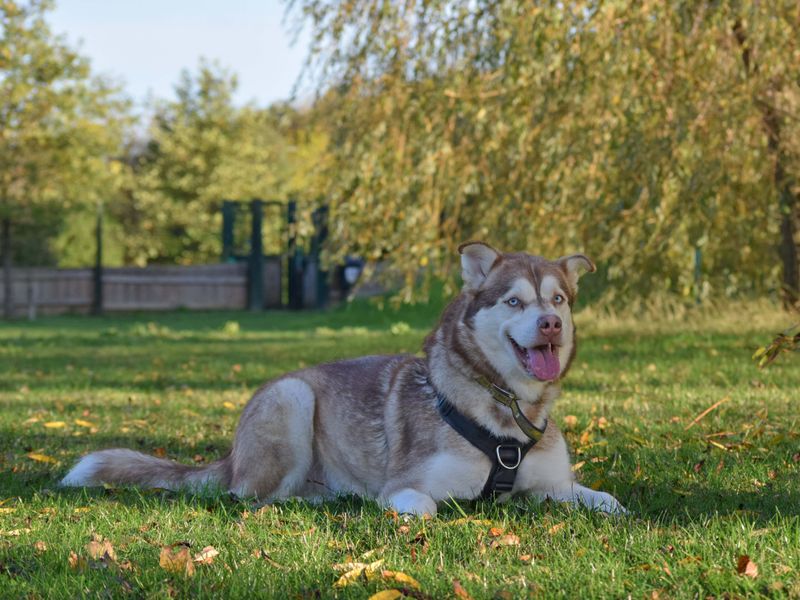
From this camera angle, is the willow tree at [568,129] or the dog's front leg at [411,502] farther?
the willow tree at [568,129]

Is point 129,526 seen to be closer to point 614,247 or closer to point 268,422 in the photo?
point 268,422

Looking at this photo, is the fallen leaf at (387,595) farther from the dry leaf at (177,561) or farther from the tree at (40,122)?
the tree at (40,122)

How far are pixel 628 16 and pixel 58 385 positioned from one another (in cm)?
768

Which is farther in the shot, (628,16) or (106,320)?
(106,320)

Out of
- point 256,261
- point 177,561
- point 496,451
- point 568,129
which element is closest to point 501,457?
point 496,451

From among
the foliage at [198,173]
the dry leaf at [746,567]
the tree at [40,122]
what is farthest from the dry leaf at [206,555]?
the foliage at [198,173]

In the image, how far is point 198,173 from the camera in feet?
157

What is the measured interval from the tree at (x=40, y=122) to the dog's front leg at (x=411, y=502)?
87.1 ft

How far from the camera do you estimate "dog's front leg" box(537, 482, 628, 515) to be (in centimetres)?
478

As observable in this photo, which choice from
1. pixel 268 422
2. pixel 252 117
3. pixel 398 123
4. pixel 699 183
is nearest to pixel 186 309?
pixel 252 117

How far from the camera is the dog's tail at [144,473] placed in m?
5.58

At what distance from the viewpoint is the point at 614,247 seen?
12.8 m

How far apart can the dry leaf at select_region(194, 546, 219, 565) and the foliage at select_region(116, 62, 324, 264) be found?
4218 centimetres

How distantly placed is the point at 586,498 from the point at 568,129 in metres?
7.63
